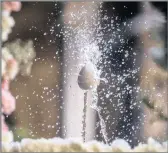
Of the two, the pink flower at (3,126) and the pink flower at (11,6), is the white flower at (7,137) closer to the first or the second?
the pink flower at (3,126)

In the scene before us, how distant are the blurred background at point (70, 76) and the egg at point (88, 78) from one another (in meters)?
0.02

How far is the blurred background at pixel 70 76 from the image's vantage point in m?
1.35

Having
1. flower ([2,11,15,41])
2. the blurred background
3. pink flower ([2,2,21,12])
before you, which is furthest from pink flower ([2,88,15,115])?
pink flower ([2,2,21,12])

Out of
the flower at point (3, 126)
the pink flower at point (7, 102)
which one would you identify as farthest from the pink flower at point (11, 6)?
the flower at point (3, 126)

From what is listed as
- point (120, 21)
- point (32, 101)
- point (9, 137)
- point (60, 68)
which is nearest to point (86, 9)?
point (120, 21)

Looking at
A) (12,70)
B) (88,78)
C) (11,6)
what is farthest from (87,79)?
(11,6)

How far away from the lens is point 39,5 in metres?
1.36

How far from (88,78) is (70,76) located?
0.08 meters

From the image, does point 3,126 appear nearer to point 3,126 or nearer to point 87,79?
point 3,126

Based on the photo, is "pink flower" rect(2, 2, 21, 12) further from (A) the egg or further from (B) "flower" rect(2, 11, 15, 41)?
(A) the egg

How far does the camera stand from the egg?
1.36m

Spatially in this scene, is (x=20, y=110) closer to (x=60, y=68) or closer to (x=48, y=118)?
(x=48, y=118)

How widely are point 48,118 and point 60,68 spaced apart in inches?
8.6

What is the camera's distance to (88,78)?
4.46 ft
